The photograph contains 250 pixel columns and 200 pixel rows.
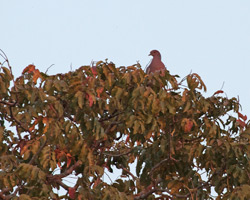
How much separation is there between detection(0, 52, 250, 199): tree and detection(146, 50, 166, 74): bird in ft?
7.62

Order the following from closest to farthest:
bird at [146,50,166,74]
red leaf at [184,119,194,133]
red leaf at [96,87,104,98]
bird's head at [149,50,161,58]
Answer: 1. red leaf at [96,87,104,98]
2. red leaf at [184,119,194,133]
3. bird at [146,50,166,74]
4. bird's head at [149,50,161,58]

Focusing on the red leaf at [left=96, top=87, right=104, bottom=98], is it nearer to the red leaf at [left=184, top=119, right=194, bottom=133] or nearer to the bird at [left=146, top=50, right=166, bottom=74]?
the red leaf at [left=184, top=119, right=194, bottom=133]

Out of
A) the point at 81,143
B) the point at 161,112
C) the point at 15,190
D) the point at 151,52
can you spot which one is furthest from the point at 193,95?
the point at 151,52

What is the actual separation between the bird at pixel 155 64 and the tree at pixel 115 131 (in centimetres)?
232

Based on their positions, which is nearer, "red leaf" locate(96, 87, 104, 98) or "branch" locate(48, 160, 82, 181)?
"red leaf" locate(96, 87, 104, 98)

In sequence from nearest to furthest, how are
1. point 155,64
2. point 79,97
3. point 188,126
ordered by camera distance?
1. point 79,97
2. point 188,126
3. point 155,64

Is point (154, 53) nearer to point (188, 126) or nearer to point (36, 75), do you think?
point (188, 126)

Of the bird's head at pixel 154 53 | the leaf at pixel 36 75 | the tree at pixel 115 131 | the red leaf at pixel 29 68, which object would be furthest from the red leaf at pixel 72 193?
the bird's head at pixel 154 53

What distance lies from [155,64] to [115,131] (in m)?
2.60

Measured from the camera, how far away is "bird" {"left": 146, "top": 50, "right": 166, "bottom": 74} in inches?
412

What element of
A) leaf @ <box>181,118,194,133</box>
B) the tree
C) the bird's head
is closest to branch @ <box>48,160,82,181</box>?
the tree

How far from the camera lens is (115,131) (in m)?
8.34

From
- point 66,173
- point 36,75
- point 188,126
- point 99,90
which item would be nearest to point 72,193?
point 66,173

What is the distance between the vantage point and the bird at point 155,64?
34.3ft
